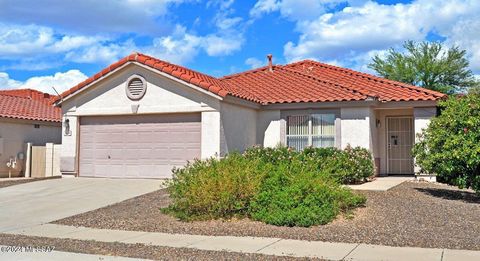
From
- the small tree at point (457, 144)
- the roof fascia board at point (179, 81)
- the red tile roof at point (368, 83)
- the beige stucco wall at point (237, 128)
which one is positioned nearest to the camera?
the small tree at point (457, 144)

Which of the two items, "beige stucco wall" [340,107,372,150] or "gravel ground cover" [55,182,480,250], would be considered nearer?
"gravel ground cover" [55,182,480,250]

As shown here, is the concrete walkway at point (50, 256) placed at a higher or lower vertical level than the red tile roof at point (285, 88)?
lower

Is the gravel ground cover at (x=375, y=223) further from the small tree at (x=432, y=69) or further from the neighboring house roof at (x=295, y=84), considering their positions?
the small tree at (x=432, y=69)

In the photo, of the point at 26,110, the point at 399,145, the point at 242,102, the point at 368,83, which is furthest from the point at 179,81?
the point at 26,110

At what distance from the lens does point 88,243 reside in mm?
8867

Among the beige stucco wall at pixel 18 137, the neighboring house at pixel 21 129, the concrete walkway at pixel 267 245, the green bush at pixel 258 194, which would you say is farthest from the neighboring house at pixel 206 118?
the concrete walkway at pixel 267 245

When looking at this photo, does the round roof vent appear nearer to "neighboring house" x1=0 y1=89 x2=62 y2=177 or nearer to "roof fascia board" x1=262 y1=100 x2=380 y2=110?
"roof fascia board" x1=262 y1=100 x2=380 y2=110

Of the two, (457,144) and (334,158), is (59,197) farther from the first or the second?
(457,144)

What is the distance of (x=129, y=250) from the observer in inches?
324

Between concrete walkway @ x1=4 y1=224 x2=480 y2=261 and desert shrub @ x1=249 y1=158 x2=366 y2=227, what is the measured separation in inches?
47.9

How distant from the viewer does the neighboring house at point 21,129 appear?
2184 cm

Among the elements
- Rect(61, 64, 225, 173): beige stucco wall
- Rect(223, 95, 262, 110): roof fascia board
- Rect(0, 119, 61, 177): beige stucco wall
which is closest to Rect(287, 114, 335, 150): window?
Rect(223, 95, 262, 110): roof fascia board

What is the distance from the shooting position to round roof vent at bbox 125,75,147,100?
1781 cm

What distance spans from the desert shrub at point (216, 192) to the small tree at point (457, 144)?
4586mm
